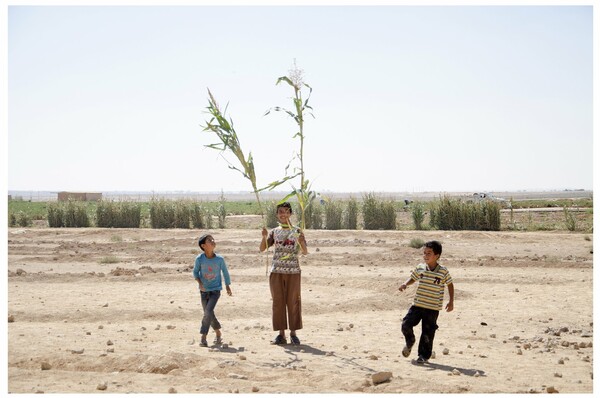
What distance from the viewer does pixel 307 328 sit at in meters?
10.9

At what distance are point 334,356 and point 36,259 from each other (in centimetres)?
1453

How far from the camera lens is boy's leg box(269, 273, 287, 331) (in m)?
9.77

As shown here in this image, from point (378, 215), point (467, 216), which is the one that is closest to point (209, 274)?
point (467, 216)

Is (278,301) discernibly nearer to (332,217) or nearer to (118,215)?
(332,217)

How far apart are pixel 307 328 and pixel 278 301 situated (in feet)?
4.30

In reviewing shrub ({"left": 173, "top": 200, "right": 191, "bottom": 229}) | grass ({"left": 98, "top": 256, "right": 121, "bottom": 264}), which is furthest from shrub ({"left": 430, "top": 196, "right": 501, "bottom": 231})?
grass ({"left": 98, "top": 256, "right": 121, "bottom": 264})

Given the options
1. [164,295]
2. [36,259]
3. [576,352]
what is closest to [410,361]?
[576,352]

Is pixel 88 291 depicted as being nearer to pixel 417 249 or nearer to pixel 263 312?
pixel 263 312

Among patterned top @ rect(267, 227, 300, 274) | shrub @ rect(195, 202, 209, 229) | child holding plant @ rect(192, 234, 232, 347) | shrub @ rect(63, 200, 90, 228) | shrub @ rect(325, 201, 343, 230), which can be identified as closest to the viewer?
child holding plant @ rect(192, 234, 232, 347)

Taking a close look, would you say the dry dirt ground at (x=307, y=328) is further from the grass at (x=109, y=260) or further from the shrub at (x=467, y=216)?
the shrub at (x=467, y=216)

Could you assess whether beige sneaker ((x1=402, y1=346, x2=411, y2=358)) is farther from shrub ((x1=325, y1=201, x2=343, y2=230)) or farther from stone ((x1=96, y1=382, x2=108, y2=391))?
shrub ((x1=325, y1=201, x2=343, y2=230))

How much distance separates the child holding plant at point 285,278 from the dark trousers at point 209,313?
0.77m

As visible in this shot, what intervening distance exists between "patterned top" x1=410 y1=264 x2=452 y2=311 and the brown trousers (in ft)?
5.77

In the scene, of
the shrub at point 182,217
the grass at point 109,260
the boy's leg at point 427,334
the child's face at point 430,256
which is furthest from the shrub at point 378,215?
the boy's leg at point 427,334
